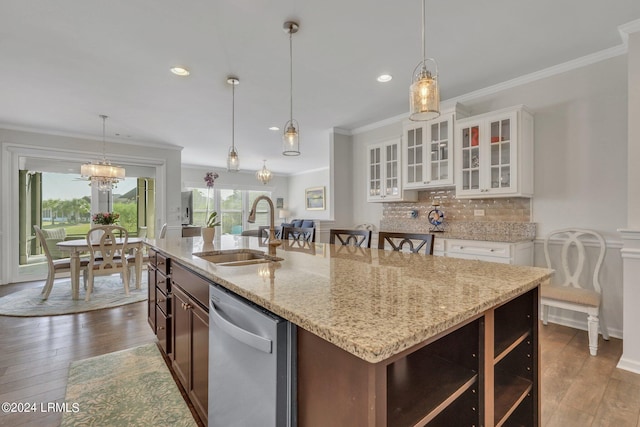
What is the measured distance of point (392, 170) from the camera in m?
4.29

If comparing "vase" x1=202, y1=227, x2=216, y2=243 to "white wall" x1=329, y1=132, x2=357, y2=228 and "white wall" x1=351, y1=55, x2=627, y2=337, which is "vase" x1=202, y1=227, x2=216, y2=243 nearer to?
"white wall" x1=329, y1=132, x2=357, y2=228

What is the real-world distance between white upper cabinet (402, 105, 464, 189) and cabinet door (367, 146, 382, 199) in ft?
1.54

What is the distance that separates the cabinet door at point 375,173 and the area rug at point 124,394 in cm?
331

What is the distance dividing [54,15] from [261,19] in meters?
1.46

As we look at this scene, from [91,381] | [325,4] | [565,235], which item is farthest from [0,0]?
[565,235]

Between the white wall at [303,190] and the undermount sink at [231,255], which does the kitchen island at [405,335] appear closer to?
the undermount sink at [231,255]

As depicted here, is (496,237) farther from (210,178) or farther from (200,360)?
(210,178)

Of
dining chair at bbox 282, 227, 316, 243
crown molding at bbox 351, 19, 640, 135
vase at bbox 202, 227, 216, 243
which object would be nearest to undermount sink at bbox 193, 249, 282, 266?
vase at bbox 202, 227, 216, 243

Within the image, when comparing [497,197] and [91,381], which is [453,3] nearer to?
[497,197]

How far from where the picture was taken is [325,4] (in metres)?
2.06

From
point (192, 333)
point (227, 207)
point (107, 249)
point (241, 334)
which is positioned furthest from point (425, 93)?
point (227, 207)

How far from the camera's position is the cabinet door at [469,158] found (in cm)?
329

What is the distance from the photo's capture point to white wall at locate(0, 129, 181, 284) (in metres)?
4.70

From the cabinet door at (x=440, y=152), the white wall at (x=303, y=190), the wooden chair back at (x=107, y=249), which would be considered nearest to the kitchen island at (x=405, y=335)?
the cabinet door at (x=440, y=152)
